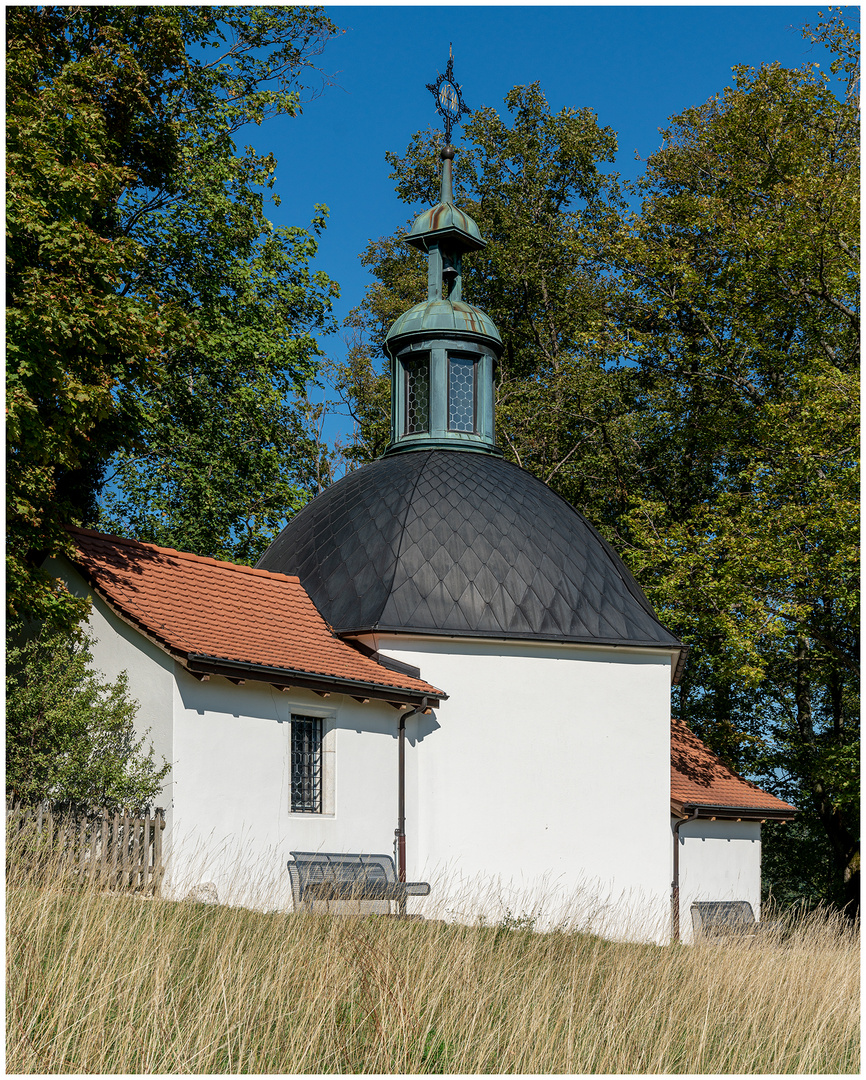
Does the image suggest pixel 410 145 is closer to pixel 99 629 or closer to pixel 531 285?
pixel 531 285

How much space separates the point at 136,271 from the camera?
20.9m

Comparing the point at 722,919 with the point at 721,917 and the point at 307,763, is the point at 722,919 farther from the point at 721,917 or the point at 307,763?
the point at 307,763

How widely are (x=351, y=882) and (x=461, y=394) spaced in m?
10.0

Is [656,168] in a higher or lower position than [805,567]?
higher

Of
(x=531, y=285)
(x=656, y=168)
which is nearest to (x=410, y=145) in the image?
(x=531, y=285)

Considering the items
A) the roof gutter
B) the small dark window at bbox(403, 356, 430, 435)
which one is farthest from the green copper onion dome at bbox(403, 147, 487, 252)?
the roof gutter

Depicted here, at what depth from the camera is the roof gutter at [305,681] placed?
12.8m

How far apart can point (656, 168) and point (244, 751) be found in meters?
22.4

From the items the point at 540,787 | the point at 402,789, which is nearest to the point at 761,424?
the point at 540,787

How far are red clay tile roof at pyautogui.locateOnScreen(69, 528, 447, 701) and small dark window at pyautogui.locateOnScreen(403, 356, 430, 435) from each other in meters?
5.34

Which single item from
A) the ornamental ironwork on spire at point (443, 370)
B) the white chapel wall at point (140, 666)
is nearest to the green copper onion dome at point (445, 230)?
the ornamental ironwork on spire at point (443, 370)

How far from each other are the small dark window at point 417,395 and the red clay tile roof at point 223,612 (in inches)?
210

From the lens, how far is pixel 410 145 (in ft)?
116

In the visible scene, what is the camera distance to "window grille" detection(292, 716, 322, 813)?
573 inches
